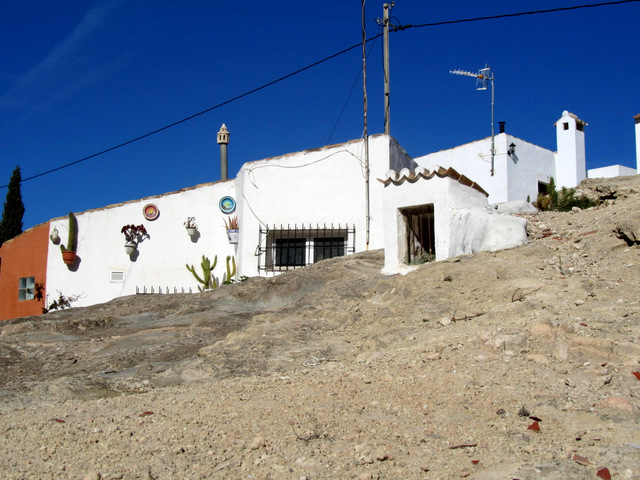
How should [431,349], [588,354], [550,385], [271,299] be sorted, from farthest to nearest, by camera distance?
[271,299]
[431,349]
[588,354]
[550,385]

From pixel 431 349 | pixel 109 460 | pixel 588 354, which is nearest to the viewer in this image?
pixel 109 460

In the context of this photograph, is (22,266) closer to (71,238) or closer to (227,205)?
(71,238)

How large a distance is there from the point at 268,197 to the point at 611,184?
30.4 ft

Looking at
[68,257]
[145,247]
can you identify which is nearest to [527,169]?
[145,247]

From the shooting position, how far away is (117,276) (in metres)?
13.0

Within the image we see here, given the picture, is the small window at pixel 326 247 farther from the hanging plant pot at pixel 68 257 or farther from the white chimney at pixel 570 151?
the white chimney at pixel 570 151

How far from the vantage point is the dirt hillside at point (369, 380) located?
3311mm

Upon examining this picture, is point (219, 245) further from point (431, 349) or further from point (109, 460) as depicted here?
point (109, 460)

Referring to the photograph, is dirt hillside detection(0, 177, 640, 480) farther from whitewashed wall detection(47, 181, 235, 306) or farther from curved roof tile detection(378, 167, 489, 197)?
whitewashed wall detection(47, 181, 235, 306)

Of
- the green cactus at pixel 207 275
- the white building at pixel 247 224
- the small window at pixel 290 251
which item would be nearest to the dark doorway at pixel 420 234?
the white building at pixel 247 224

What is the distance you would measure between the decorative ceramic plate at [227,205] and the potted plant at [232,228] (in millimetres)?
185

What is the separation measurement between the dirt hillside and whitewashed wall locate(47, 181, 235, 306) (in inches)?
178

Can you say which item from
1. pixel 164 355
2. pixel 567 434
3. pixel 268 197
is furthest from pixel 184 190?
pixel 567 434

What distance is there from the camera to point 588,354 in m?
4.49
